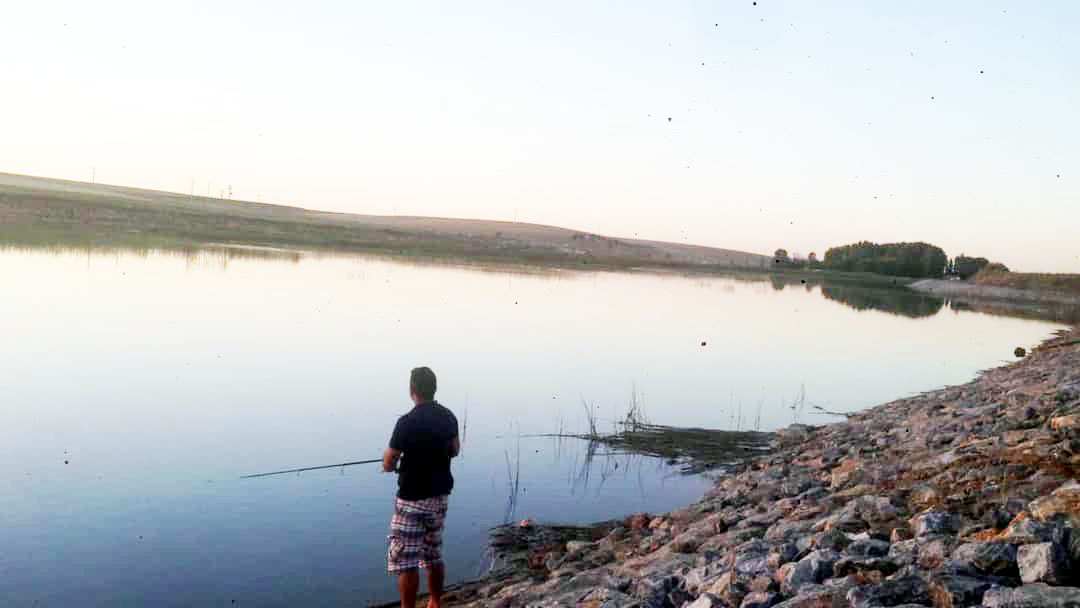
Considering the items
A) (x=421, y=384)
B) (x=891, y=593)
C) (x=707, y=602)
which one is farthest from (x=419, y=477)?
(x=891, y=593)

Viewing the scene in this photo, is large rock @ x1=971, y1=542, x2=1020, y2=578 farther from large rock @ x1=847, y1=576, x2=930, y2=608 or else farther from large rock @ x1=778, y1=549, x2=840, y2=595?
large rock @ x1=778, y1=549, x2=840, y2=595

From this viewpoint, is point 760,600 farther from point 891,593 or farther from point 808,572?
point 891,593

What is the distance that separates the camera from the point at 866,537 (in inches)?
222

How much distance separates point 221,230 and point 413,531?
9225cm

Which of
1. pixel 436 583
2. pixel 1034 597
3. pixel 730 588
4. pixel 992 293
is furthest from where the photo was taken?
pixel 992 293

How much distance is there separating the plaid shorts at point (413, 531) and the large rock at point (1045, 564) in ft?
13.1

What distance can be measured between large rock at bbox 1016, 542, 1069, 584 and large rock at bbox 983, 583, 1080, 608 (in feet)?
0.40

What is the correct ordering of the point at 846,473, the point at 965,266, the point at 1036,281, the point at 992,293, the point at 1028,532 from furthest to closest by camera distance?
the point at 965,266
the point at 992,293
the point at 1036,281
the point at 846,473
the point at 1028,532

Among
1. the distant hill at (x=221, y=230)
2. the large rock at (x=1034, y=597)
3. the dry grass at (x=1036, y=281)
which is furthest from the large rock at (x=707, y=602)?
the dry grass at (x=1036, y=281)

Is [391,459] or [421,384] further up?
[421,384]

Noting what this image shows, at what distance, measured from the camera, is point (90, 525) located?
29.2 ft

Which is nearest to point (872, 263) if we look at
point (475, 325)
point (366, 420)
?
point (475, 325)

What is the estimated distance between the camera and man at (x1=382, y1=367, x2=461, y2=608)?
6.62 m

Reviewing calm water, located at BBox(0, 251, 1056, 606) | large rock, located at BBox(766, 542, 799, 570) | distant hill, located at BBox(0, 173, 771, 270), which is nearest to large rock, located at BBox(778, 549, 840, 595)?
large rock, located at BBox(766, 542, 799, 570)
